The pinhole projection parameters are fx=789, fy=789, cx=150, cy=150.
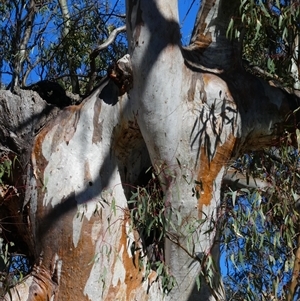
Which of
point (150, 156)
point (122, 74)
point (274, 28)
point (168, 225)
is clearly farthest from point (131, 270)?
point (274, 28)

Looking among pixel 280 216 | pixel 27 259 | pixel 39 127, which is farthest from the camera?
pixel 27 259

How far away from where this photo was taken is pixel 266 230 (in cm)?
348

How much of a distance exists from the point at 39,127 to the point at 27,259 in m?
1.13

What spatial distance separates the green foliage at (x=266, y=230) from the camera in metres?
3.41

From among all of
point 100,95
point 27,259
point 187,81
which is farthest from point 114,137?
point 27,259

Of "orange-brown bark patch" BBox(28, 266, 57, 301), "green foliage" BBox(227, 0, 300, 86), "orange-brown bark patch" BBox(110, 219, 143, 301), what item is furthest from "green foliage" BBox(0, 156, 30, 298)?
"green foliage" BBox(227, 0, 300, 86)

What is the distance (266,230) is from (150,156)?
63 centimetres

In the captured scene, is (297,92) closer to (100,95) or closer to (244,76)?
(244,76)

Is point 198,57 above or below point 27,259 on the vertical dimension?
above

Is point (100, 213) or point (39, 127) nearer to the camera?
point (100, 213)

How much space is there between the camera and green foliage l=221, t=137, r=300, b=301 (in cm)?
341

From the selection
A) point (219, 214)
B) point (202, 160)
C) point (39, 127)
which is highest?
point (39, 127)

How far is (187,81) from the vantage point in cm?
364

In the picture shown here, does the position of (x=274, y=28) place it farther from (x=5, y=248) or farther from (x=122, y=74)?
(x=5, y=248)
